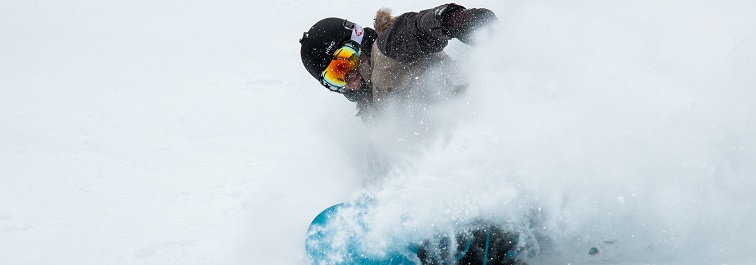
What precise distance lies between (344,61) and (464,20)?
0.86 metres

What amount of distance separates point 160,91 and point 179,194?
352 centimetres

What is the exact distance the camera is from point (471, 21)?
3.01 metres

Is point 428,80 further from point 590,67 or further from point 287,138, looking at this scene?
point 287,138

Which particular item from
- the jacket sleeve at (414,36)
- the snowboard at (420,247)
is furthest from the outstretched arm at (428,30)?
the snowboard at (420,247)

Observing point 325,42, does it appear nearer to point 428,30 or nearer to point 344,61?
point 344,61

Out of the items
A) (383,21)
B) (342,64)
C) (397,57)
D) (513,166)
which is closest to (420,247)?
(513,166)

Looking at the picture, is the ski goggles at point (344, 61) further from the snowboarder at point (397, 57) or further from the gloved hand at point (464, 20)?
the gloved hand at point (464, 20)

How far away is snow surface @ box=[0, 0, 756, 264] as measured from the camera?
307cm

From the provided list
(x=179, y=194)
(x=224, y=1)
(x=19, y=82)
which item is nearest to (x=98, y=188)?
(x=179, y=194)

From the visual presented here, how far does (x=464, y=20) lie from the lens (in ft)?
9.95

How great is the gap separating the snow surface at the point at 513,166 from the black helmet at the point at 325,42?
0.57 m

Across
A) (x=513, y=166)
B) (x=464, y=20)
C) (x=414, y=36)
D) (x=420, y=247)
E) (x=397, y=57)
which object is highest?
(x=464, y=20)

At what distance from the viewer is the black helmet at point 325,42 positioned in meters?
3.70

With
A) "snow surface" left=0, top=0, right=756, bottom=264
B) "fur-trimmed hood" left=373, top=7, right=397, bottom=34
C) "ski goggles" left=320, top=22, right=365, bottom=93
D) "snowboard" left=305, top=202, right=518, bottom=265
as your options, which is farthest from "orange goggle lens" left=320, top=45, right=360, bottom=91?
"snowboard" left=305, top=202, right=518, bottom=265
